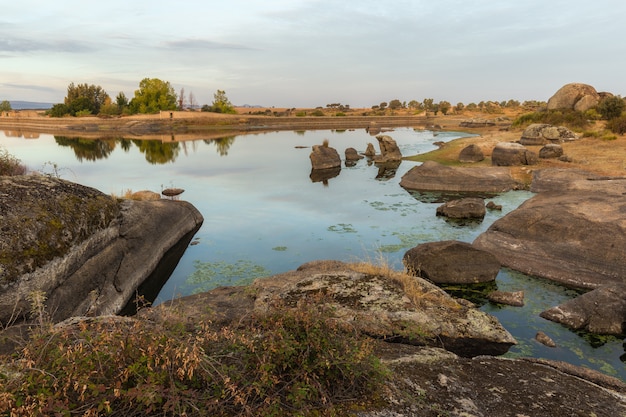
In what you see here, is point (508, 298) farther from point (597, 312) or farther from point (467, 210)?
point (467, 210)

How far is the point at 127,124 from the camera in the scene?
328 ft

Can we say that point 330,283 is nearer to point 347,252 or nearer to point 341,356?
point 341,356

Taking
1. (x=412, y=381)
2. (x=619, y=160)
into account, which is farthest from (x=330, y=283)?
(x=619, y=160)

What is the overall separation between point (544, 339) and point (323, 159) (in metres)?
31.7

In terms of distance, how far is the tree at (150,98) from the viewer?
115000 mm

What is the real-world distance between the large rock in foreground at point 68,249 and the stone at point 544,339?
10919 mm

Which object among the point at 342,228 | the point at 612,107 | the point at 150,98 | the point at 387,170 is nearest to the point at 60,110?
the point at 150,98

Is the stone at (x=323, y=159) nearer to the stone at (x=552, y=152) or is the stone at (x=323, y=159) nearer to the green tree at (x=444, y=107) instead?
the stone at (x=552, y=152)

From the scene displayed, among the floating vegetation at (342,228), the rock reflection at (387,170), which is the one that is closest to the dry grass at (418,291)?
the floating vegetation at (342,228)

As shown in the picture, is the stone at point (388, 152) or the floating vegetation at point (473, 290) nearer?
the floating vegetation at point (473, 290)

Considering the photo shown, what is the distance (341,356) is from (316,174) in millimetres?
32723

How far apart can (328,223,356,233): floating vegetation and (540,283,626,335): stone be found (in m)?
9.79

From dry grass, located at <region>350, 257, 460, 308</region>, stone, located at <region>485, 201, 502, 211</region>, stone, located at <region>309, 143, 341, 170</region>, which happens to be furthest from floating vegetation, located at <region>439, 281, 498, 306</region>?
stone, located at <region>309, 143, 341, 170</region>

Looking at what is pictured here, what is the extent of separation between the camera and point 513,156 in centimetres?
3253
